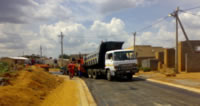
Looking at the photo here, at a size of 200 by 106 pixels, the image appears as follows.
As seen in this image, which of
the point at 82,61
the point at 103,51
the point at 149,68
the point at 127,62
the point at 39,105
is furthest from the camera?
the point at 149,68

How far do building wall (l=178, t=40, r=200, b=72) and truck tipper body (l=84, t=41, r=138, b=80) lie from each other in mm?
8793

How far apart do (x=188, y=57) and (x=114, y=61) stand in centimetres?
1073

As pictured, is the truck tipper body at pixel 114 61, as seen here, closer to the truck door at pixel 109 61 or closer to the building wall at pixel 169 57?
the truck door at pixel 109 61

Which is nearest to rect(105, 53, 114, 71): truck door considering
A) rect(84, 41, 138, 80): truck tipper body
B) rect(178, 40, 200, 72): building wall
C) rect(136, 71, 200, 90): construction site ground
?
rect(84, 41, 138, 80): truck tipper body

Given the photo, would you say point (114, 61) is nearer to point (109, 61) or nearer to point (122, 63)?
point (122, 63)

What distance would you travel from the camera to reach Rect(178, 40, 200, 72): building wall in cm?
2256

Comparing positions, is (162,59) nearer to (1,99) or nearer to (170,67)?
(170,67)

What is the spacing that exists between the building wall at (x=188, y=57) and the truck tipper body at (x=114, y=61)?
28.8ft

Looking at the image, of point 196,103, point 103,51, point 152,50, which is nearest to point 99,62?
point 103,51

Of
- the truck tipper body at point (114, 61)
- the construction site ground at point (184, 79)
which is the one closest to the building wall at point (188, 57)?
the construction site ground at point (184, 79)

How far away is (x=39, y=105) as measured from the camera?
324 inches

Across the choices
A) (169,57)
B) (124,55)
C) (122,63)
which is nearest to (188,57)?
(169,57)

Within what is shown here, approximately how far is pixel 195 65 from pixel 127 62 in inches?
417

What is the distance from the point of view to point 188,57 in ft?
74.0
